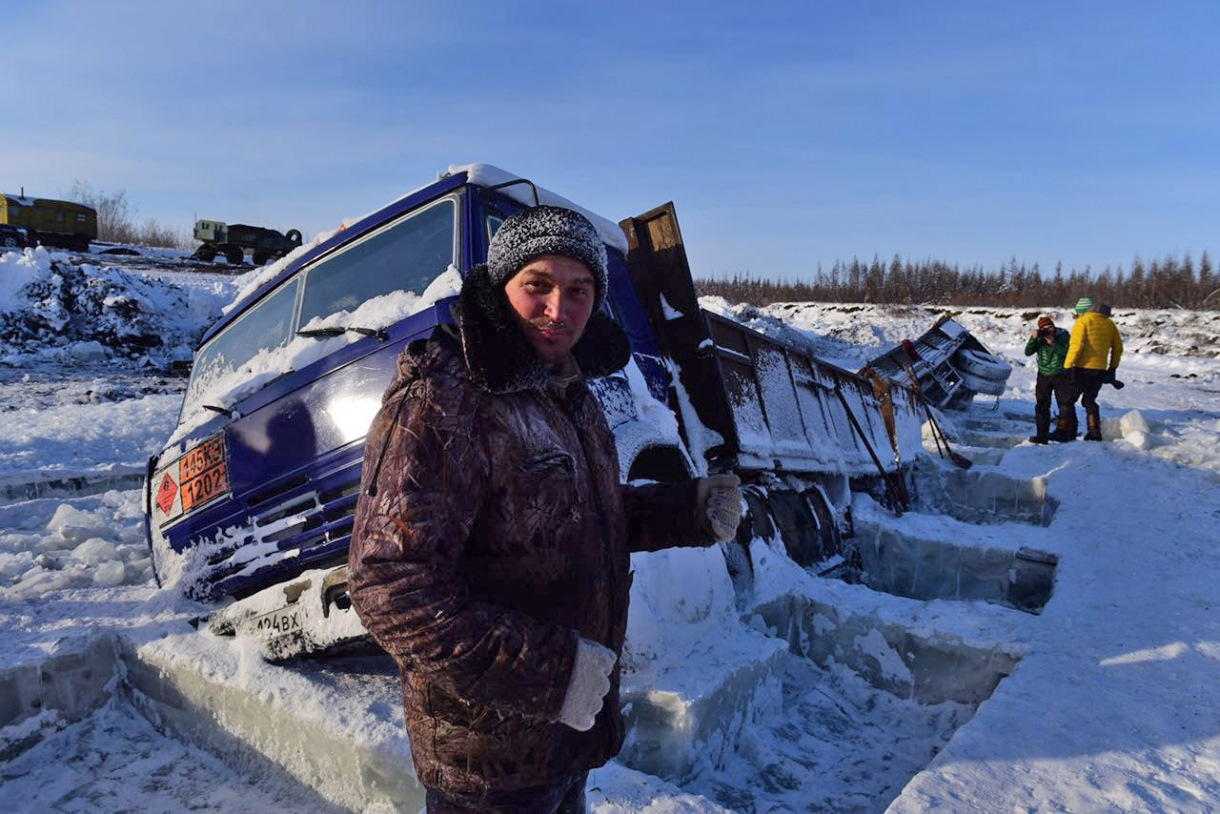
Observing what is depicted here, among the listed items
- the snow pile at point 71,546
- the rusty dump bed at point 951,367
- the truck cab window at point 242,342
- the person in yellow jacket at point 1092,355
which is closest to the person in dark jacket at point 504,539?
the truck cab window at point 242,342

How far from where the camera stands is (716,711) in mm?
2922

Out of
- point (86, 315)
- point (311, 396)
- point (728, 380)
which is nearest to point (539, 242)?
point (311, 396)

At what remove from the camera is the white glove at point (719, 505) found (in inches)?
68.5

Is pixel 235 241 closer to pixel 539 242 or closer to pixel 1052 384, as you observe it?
pixel 1052 384

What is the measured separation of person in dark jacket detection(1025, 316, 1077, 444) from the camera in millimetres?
9977

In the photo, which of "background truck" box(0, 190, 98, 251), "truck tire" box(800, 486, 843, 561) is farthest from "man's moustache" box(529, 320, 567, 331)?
"background truck" box(0, 190, 98, 251)

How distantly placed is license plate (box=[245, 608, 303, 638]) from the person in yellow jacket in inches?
388

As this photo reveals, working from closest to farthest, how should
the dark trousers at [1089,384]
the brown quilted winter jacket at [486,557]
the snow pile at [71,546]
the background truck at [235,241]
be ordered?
the brown quilted winter jacket at [486,557]
the snow pile at [71,546]
the dark trousers at [1089,384]
the background truck at [235,241]

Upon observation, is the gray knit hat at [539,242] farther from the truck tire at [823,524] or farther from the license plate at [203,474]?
the truck tire at [823,524]

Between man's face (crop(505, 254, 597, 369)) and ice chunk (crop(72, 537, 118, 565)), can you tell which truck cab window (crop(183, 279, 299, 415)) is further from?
man's face (crop(505, 254, 597, 369))

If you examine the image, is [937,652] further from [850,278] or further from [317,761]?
[850,278]

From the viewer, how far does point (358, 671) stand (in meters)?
3.14

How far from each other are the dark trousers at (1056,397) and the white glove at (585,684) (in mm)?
10531

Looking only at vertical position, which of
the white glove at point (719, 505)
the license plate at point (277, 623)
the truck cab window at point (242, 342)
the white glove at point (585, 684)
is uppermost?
the truck cab window at point (242, 342)
